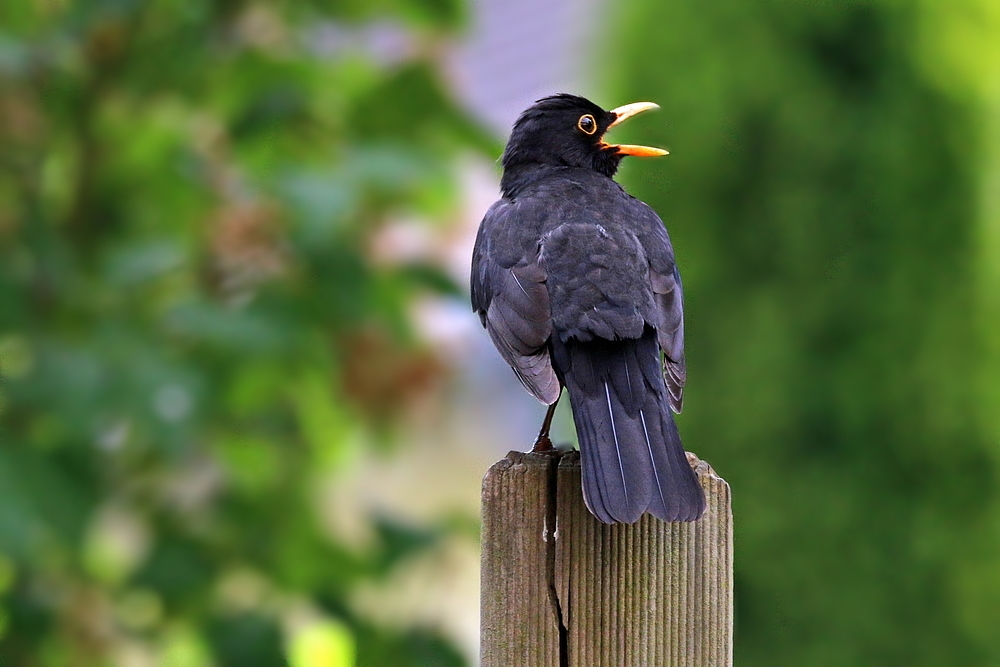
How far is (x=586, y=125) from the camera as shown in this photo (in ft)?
11.3

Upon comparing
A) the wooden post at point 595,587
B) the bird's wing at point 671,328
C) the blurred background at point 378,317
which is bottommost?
the wooden post at point 595,587

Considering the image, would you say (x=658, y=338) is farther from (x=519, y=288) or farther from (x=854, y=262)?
(x=854, y=262)

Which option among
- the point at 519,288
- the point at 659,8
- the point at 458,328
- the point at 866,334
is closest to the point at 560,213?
the point at 519,288

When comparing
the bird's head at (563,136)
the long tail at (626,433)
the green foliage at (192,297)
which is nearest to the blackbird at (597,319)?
the long tail at (626,433)

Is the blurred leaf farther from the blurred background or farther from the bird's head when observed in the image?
the bird's head

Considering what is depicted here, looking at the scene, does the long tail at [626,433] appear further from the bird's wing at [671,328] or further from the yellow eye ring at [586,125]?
the yellow eye ring at [586,125]

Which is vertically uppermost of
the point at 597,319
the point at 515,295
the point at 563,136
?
the point at 563,136

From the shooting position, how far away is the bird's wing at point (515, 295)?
2.63 m

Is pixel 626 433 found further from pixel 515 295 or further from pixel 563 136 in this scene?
pixel 563 136

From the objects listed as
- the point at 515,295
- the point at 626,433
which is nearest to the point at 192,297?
the point at 515,295

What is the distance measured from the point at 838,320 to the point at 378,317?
238 centimetres

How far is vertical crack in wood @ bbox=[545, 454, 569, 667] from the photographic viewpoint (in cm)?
191

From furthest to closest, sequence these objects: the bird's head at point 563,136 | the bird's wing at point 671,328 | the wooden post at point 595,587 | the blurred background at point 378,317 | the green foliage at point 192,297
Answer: the bird's head at point 563,136
the blurred background at point 378,317
the green foliage at point 192,297
the bird's wing at point 671,328
the wooden post at point 595,587

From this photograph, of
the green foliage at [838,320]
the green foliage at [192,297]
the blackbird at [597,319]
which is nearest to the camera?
the blackbird at [597,319]
